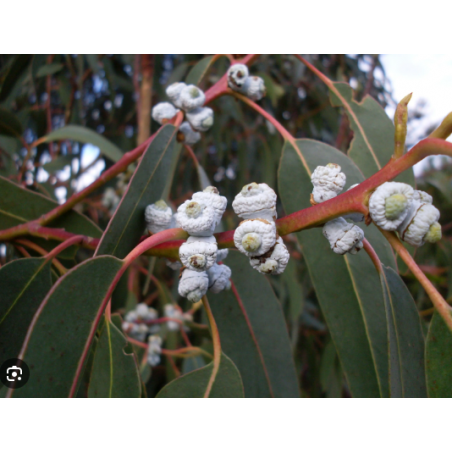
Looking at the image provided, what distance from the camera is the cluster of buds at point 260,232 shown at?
51cm

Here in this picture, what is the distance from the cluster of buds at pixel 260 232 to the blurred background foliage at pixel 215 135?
988 millimetres

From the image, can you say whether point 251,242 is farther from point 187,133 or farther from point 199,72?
point 199,72

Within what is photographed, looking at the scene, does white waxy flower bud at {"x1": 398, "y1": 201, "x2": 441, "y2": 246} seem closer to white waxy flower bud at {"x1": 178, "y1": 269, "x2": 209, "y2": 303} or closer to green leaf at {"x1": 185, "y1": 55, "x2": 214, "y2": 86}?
white waxy flower bud at {"x1": 178, "y1": 269, "x2": 209, "y2": 303}

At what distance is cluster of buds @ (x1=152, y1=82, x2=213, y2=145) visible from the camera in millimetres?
863

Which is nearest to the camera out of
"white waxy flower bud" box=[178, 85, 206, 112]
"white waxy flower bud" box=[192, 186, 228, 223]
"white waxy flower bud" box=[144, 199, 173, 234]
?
"white waxy flower bud" box=[192, 186, 228, 223]

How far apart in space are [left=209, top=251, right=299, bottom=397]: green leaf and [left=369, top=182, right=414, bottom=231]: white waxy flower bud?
19.3 inches

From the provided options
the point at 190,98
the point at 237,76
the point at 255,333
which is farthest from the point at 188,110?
the point at 255,333

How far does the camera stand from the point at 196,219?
54 cm

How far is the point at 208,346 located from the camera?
157 centimetres

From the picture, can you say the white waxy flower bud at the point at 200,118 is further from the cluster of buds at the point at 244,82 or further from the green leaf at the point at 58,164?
the green leaf at the point at 58,164

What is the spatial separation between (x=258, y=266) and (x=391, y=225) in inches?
6.8

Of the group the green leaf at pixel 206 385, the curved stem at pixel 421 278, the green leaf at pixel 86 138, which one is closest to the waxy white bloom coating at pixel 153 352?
the green leaf at pixel 86 138

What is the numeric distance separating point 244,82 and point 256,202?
472mm

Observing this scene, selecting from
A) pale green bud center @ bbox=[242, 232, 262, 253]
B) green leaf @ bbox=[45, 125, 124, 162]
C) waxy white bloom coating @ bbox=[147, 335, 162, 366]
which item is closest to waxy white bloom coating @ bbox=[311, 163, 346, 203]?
pale green bud center @ bbox=[242, 232, 262, 253]
